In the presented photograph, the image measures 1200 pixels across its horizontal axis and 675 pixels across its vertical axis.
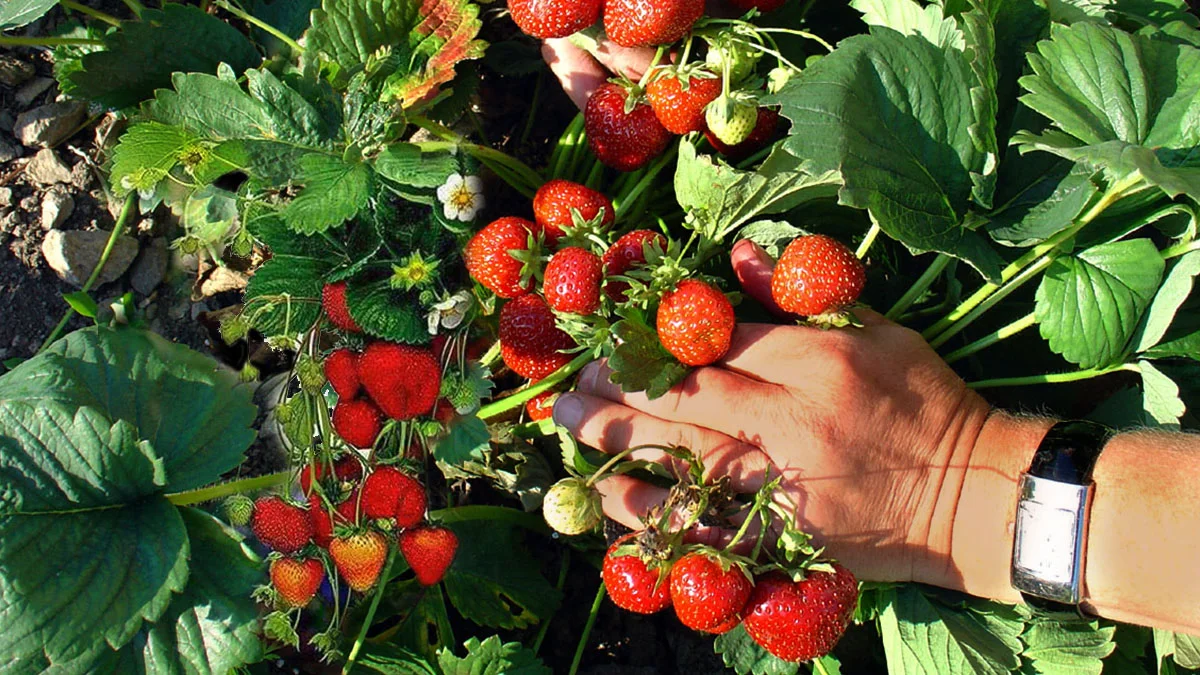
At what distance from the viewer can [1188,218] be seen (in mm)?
1446

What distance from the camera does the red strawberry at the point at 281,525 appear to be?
5.02 ft

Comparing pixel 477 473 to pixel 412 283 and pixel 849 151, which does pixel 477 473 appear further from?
pixel 849 151

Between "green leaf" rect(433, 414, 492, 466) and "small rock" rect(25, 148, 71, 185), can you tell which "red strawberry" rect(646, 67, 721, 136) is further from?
"small rock" rect(25, 148, 71, 185)

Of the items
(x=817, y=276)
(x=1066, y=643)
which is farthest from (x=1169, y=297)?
(x=1066, y=643)

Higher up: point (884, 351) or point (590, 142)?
point (590, 142)

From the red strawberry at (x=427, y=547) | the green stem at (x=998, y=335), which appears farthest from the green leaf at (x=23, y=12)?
the green stem at (x=998, y=335)

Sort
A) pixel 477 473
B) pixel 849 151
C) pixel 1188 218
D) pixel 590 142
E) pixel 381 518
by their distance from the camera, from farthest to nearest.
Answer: pixel 477 473, pixel 590 142, pixel 381 518, pixel 1188 218, pixel 849 151

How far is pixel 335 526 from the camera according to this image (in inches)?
60.0

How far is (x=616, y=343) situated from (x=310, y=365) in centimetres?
49

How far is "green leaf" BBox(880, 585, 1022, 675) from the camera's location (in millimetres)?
1559

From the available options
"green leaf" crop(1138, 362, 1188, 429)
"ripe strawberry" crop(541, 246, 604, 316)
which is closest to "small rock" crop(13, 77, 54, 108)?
"ripe strawberry" crop(541, 246, 604, 316)

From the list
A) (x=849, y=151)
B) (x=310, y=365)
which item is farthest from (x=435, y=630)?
(x=849, y=151)

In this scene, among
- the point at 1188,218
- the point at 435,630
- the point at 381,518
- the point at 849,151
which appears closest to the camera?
the point at 849,151

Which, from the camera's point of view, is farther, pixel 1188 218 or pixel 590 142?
pixel 590 142
